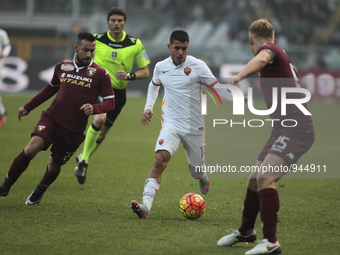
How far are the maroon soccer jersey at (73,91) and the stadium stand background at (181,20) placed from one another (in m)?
18.7

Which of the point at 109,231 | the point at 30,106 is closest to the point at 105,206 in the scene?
the point at 109,231

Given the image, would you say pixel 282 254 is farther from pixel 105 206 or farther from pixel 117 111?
pixel 117 111

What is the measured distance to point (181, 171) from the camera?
7898 millimetres

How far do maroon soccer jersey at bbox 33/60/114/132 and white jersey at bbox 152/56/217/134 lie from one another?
0.84 meters

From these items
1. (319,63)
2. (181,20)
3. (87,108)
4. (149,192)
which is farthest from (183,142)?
(181,20)

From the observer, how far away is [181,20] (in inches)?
1030

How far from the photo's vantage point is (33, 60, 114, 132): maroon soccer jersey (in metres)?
5.06

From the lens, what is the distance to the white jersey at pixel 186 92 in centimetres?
528

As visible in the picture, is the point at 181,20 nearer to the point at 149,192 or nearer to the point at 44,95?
the point at 44,95

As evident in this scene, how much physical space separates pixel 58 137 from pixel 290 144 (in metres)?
2.62

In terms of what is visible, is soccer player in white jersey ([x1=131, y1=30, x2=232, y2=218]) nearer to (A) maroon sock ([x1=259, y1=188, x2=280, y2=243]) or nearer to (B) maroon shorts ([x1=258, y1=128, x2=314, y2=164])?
(B) maroon shorts ([x1=258, y1=128, x2=314, y2=164])

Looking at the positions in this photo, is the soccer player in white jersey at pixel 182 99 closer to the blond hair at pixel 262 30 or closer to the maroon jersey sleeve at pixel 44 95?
the maroon jersey sleeve at pixel 44 95

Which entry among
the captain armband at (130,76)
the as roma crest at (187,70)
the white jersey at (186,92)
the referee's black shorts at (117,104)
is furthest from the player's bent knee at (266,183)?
the referee's black shorts at (117,104)

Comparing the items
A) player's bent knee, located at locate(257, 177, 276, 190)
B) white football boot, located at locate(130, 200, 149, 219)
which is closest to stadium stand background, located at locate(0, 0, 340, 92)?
white football boot, located at locate(130, 200, 149, 219)
